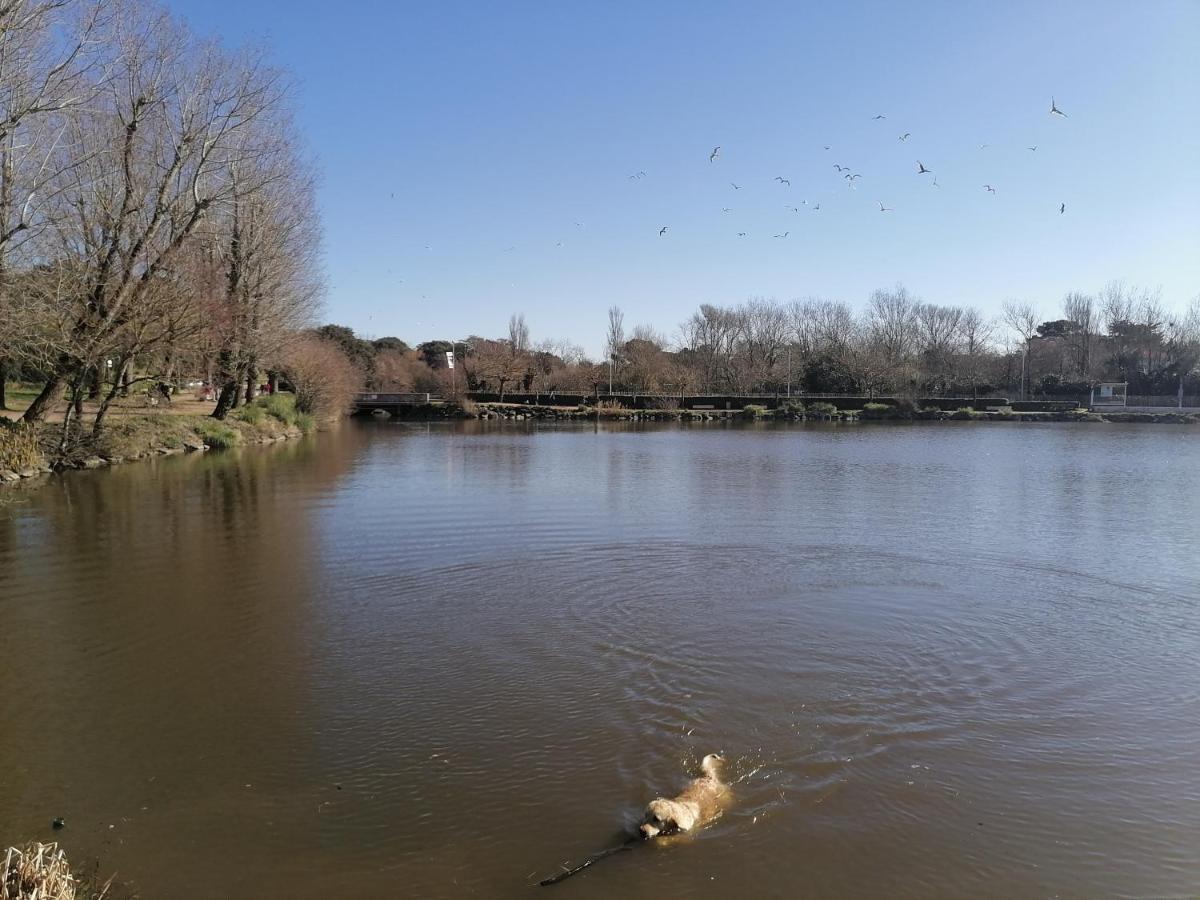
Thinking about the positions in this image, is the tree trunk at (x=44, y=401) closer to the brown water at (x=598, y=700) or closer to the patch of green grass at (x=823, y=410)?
the brown water at (x=598, y=700)

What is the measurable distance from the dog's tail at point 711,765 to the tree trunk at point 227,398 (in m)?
31.0

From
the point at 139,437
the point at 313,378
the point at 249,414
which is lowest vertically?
the point at 139,437

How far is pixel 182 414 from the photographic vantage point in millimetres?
30453

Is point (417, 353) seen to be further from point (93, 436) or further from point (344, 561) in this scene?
point (344, 561)

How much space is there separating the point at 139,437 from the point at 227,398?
9.43 meters

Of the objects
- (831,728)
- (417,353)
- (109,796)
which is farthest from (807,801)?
(417,353)

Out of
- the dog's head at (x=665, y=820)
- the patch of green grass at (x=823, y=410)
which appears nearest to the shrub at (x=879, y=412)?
the patch of green grass at (x=823, y=410)

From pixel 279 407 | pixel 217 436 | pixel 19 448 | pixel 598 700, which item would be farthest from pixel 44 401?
pixel 598 700

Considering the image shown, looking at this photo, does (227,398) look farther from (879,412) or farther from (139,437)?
(879,412)

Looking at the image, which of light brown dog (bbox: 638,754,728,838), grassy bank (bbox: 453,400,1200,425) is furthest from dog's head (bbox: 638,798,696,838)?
grassy bank (bbox: 453,400,1200,425)

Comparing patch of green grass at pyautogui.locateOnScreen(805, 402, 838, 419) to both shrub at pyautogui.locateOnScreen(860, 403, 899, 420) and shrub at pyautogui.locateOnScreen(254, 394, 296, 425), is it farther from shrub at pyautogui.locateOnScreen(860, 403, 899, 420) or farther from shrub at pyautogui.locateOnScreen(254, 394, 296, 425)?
shrub at pyautogui.locateOnScreen(254, 394, 296, 425)

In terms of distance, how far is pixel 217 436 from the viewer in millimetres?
28922

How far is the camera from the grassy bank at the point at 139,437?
19.4 m

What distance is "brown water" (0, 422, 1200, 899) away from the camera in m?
4.52
